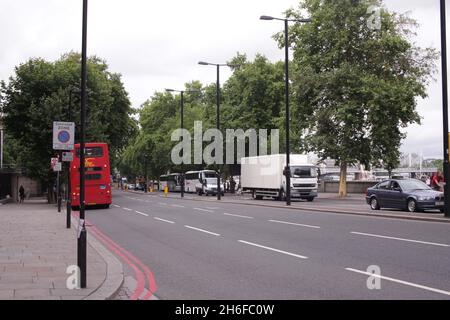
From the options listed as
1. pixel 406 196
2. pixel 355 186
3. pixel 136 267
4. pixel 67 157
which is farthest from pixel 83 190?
pixel 355 186

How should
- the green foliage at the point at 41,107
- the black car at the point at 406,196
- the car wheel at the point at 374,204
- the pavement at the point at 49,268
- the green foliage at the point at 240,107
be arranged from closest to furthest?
the pavement at the point at 49,268 < the black car at the point at 406,196 < the car wheel at the point at 374,204 < the green foliage at the point at 41,107 < the green foliage at the point at 240,107

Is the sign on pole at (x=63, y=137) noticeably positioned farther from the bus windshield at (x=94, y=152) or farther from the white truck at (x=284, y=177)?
the white truck at (x=284, y=177)

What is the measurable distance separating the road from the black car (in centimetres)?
427

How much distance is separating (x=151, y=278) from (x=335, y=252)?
427 cm

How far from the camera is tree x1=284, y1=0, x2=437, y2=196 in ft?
127

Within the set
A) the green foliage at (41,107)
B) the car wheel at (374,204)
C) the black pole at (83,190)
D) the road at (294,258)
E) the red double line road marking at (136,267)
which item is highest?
the green foliage at (41,107)

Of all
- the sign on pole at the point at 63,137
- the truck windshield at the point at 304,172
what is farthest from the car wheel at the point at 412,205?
the sign on pole at the point at 63,137

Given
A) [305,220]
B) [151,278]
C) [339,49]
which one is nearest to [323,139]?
[339,49]

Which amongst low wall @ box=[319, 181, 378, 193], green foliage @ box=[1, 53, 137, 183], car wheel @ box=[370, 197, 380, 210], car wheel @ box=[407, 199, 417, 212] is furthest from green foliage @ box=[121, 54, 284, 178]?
car wheel @ box=[407, 199, 417, 212]

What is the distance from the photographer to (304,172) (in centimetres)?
3731

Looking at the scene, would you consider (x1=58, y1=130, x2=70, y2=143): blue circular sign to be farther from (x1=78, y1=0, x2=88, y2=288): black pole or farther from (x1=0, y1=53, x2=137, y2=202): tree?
(x1=0, y1=53, x2=137, y2=202): tree

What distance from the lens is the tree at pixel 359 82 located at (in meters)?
38.7

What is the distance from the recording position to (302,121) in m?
44.0

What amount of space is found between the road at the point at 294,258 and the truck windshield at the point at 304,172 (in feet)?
61.2
